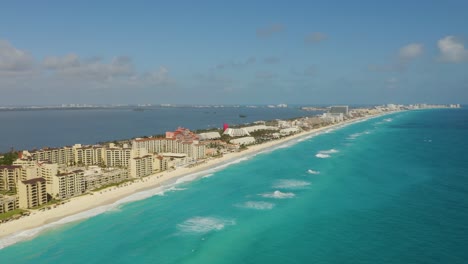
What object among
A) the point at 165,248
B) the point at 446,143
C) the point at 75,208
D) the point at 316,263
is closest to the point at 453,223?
the point at 316,263

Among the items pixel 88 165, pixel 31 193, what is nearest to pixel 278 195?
pixel 31 193

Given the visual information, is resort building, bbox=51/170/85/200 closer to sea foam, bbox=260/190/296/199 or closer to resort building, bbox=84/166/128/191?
resort building, bbox=84/166/128/191

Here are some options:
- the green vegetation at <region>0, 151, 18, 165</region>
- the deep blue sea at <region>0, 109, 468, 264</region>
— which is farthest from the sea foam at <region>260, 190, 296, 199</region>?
the green vegetation at <region>0, 151, 18, 165</region>

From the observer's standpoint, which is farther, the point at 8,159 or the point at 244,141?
the point at 244,141

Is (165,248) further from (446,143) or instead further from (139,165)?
(446,143)

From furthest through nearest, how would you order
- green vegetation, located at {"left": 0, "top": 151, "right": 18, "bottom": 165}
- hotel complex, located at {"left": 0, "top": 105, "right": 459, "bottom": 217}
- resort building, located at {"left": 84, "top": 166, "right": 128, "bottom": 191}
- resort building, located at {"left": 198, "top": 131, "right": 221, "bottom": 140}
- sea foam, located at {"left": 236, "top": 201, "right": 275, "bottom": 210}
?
resort building, located at {"left": 198, "top": 131, "right": 221, "bottom": 140}
green vegetation, located at {"left": 0, "top": 151, "right": 18, "bottom": 165}
resort building, located at {"left": 84, "top": 166, "right": 128, "bottom": 191}
hotel complex, located at {"left": 0, "top": 105, "right": 459, "bottom": 217}
sea foam, located at {"left": 236, "top": 201, "right": 275, "bottom": 210}

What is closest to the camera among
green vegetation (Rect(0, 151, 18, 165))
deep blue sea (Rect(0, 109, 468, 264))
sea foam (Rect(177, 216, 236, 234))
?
deep blue sea (Rect(0, 109, 468, 264))

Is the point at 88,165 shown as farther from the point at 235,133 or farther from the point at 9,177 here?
the point at 235,133
